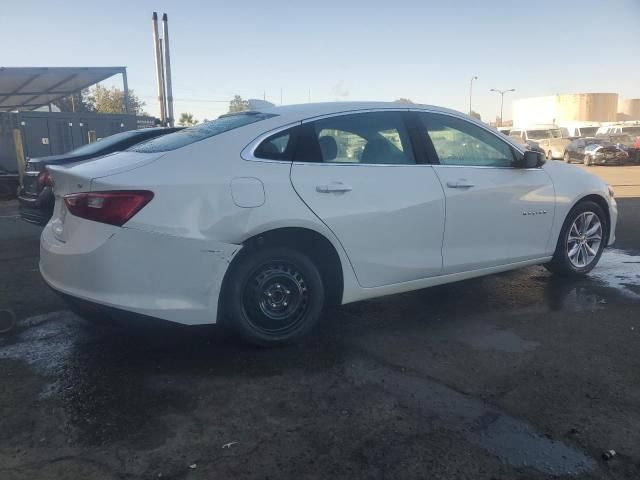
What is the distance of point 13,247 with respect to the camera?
7.33 m

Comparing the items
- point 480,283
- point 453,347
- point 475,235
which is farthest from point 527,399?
point 480,283

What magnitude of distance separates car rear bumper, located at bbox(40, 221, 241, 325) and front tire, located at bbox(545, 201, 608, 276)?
131 inches

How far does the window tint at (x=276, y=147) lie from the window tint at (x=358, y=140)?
92 mm

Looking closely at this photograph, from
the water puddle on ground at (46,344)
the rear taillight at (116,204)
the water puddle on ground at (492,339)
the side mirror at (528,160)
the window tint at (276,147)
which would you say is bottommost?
the water puddle on ground at (492,339)

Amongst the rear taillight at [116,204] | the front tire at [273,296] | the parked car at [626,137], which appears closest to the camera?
the rear taillight at [116,204]

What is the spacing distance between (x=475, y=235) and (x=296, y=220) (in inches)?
64.3

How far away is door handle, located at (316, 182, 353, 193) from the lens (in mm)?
3583

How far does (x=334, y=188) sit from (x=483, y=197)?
1.38 metres

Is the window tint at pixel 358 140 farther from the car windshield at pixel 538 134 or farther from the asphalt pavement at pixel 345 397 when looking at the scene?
the car windshield at pixel 538 134

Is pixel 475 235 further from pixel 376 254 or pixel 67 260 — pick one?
pixel 67 260

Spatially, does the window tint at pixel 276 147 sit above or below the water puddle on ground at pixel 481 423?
above

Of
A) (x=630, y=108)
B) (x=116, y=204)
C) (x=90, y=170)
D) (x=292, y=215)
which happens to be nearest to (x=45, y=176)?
(x=90, y=170)

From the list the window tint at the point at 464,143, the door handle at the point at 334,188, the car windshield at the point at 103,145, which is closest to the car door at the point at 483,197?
the window tint at the point at 464,143

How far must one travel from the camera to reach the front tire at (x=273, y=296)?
3.44 m
